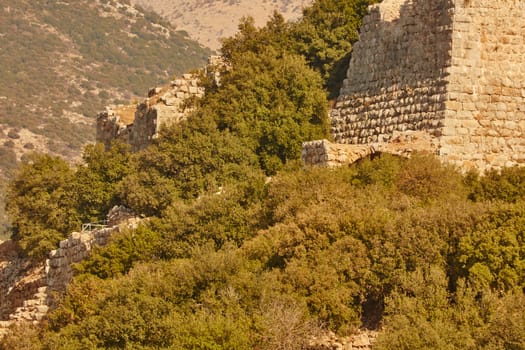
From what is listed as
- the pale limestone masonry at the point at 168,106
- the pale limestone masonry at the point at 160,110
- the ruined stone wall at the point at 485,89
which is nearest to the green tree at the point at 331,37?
the pale limestone masonry at the point at 168,106

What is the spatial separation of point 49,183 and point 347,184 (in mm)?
12515

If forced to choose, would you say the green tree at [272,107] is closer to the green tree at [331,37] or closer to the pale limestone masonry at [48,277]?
the green tree at [331,37]

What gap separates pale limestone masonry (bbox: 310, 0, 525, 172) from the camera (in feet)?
92.6

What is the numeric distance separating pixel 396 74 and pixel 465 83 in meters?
2.05

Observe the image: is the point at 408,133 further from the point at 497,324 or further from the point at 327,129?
the point at 497,324

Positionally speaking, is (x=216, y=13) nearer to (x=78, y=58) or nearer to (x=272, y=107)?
(x=78, y=58)

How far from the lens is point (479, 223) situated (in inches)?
913

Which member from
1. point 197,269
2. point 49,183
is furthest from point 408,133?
point 49,183

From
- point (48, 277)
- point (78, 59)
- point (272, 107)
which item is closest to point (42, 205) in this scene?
point (48, 277)

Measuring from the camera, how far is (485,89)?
28.3 meters

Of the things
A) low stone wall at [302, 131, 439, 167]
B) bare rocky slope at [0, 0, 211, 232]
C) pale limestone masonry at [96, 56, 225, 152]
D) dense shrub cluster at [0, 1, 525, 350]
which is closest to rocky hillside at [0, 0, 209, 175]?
bare rocky slope at [0, 0, 211, 232]

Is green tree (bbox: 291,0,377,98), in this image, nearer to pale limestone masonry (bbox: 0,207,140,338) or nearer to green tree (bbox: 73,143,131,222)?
green tree (bbox: 73,143,131,222)

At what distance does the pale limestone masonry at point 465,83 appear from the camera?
2822 centimetres

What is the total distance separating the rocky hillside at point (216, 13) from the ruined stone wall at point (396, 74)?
93.2 metres
